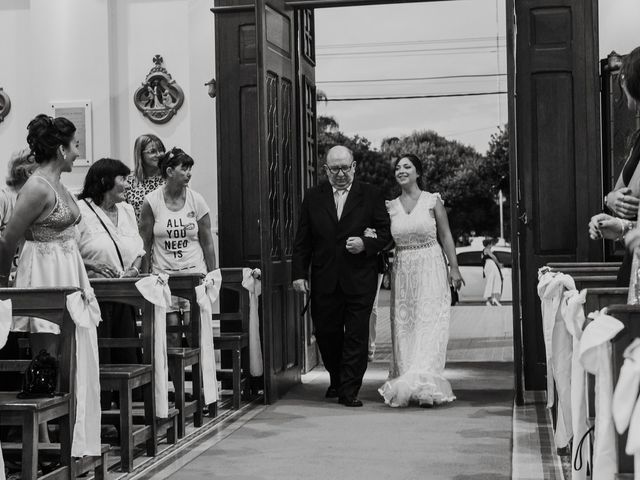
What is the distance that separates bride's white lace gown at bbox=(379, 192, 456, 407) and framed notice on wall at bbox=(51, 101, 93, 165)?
380cm

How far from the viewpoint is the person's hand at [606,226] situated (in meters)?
4.44

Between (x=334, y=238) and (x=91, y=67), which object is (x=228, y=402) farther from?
(x=91, y=67)

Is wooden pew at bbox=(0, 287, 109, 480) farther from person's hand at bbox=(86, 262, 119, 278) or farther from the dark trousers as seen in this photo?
the dark trousers

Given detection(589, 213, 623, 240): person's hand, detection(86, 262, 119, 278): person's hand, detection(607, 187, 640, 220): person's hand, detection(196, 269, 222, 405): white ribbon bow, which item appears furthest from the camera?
detection(196, 269, 222, 405): white ribbon bow

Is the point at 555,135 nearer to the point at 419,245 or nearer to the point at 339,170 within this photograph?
the point at 419,245

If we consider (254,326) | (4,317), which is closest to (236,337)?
(254,326)

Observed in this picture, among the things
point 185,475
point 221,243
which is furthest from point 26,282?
point 221,243

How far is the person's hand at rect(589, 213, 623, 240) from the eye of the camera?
444 centimetres

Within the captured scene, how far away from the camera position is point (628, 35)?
9.57 meters

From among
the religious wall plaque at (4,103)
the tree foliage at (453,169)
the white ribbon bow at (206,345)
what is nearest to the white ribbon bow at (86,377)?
the white ribbon bow at (206,345)

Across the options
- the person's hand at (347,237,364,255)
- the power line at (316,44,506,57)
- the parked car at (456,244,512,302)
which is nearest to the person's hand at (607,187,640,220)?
the person's hand at (347,237,364,255)

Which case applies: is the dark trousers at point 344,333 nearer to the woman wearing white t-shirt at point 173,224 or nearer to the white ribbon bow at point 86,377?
the woman wearing white t-shirt at point 173,224

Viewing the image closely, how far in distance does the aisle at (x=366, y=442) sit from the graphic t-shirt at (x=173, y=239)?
3.82 feet

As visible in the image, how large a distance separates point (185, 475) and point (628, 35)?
20.0 feet
